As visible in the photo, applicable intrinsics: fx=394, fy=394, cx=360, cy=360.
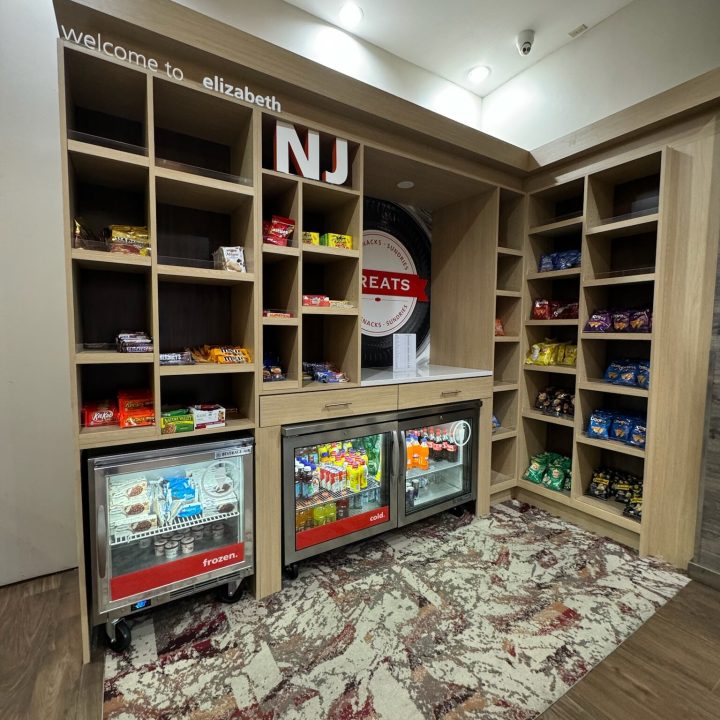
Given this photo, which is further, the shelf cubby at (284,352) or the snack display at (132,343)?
the shelf cubby at (284,352)

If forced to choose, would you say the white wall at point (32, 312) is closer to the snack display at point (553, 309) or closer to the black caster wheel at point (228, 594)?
the black caster wheel at point (228, 594)

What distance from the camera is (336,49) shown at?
8.59ft

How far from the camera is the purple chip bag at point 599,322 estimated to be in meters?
2.48

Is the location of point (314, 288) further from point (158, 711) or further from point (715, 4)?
point (715, 4)

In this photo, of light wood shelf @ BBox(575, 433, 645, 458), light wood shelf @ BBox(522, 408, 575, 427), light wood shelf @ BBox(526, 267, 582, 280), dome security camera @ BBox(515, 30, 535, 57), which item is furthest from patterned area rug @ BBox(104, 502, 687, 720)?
dome security camera @ BBox(515, 30, 535, 57)

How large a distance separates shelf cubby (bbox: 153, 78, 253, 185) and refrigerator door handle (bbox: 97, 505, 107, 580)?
56.4 inches

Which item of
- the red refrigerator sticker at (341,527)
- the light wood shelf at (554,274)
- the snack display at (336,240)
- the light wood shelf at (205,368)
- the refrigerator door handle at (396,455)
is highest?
the snack display at (336,240)

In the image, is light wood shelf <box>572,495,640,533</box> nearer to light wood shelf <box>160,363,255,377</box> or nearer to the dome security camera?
light wood shelf <box>160,363,255,377</box>

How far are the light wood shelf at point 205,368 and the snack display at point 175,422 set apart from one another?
0.58 feet

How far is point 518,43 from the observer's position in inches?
109

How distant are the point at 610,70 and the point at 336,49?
1.84 meters

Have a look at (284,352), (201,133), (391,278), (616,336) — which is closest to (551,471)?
(616,336)

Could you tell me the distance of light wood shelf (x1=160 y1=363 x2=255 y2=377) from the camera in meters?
1.64

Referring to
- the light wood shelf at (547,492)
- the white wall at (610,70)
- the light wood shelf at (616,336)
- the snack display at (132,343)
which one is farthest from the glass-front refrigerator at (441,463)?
the white wall at (610,70)
